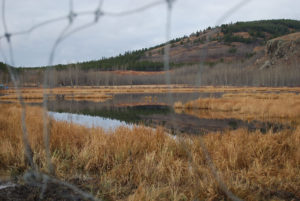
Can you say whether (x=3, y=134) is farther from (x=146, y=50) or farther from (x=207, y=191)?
(x=146, y=50)

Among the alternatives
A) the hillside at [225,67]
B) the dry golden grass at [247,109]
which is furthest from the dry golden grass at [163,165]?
the hillside at [225,67]

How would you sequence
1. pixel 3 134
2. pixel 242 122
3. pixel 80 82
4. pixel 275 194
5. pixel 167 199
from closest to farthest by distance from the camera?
pixel 167 199 → pixel 275 194 → pixel 3 134 → pixel 242 122 → pixel 80 82

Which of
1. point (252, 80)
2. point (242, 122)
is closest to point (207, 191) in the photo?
point (242, 122)

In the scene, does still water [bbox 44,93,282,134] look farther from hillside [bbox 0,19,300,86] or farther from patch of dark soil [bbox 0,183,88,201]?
hillside [bbox 0,19,300,86]

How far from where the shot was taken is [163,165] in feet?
15.4

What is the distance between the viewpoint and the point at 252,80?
76.0 meters

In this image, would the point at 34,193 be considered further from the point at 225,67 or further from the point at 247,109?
the point at 225,67

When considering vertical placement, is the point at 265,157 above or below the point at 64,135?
below

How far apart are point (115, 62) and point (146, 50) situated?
29.8 m

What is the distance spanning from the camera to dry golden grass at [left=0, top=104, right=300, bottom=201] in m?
3.67

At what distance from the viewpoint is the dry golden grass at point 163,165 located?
12.0ft

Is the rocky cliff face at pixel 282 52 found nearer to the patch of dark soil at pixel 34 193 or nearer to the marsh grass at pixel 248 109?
the marsh grass at pixel 248 109

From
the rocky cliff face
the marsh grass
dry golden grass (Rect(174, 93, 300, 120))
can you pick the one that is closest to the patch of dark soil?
the marsh grass

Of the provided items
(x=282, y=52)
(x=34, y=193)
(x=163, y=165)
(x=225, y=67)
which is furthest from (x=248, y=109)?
(x=282, y=52)
